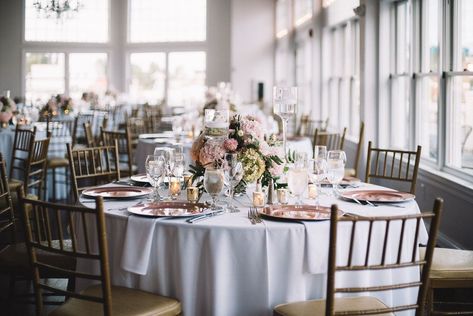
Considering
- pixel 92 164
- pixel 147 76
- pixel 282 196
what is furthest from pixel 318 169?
pixel 147 76

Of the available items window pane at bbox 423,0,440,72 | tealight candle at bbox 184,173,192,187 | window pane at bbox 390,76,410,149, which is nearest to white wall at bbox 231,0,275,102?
window pane at bbox 390,76,410,149

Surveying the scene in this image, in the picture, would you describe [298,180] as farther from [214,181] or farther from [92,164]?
[92,164]

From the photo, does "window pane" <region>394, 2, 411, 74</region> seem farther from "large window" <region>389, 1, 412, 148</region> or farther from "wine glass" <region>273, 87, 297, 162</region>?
"wine glass" <region>273, 87, 297, 162</region>

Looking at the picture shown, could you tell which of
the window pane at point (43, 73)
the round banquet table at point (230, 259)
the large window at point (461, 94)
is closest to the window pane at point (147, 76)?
the window pane at point (43, 73)

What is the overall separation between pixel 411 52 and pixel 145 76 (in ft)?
38.1

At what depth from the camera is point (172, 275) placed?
262cm

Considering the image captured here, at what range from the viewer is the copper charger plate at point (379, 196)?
3005mm

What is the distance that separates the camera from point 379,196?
313 centimetres

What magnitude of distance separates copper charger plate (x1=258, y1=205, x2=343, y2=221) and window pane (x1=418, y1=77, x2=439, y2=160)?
9.94ft

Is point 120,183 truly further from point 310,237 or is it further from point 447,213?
point 447,213

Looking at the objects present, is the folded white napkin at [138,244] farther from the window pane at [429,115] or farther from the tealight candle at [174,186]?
the window pane at [429,115]

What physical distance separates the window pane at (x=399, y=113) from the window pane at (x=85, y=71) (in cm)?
1138

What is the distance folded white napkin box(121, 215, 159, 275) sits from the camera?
8.45 ft

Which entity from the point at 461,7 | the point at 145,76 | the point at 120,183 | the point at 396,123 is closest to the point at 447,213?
the point at 461,7
